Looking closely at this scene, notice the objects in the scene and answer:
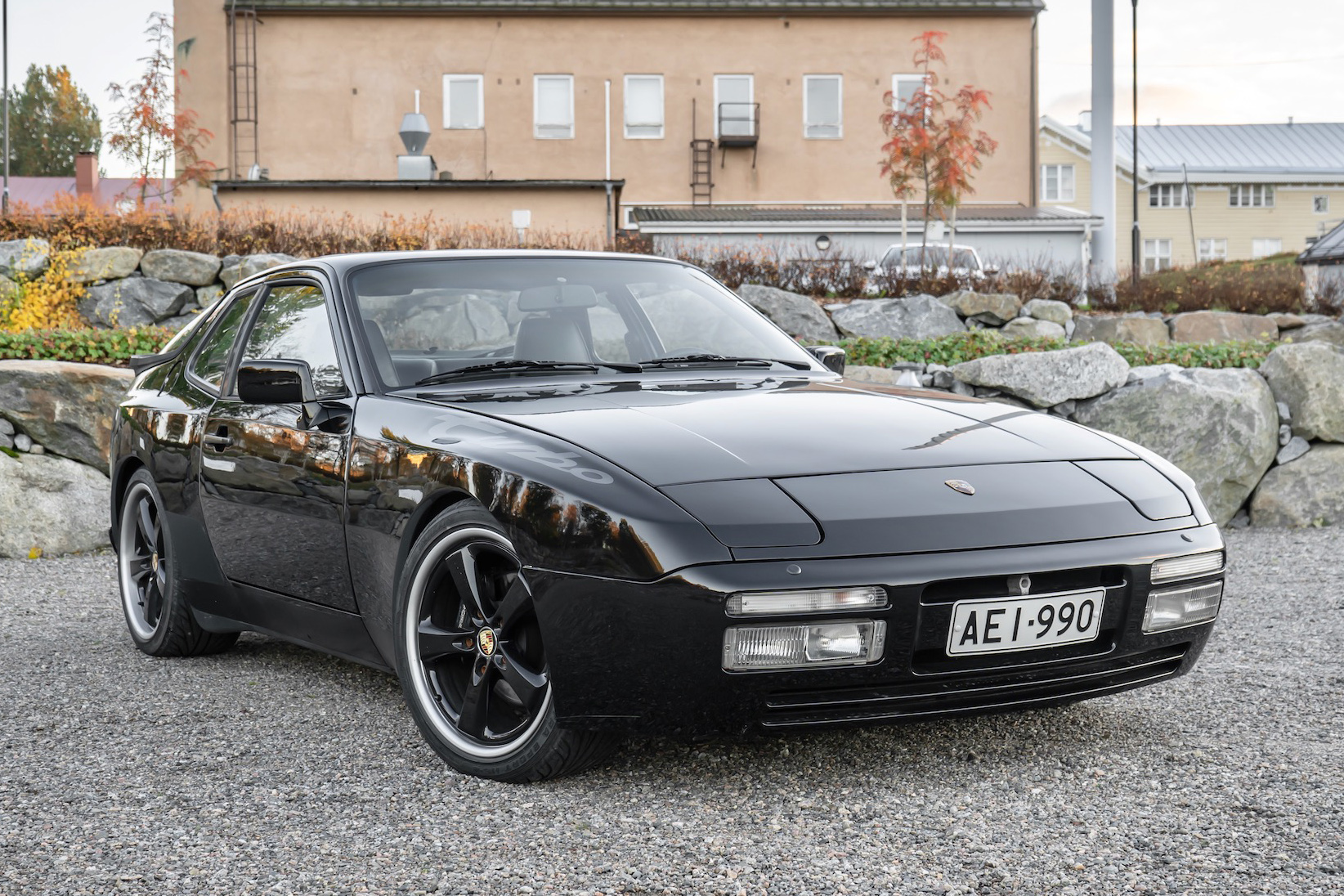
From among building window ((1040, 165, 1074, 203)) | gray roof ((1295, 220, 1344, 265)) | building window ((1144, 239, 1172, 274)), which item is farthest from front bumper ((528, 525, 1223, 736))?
building window ((1144, 239, 1172, 274))

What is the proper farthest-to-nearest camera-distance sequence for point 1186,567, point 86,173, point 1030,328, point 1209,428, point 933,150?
point 86,173 < point 933,150 < point 1030,328 < point 1209,428 < point 1186,567

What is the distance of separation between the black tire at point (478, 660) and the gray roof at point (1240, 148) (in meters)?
61.8

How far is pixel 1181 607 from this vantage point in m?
3.30

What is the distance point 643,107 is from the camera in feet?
107

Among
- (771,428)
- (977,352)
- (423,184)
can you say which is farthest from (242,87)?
(771,428)

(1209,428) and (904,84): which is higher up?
(904,84)

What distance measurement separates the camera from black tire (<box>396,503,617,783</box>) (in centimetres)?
315

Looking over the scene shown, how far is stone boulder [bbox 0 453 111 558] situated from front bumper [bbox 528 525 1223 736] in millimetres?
5894

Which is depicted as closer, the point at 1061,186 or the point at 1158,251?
the point at 1061,186

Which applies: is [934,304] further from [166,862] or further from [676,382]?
[166,862]

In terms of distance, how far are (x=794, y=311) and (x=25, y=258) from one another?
7210 mm

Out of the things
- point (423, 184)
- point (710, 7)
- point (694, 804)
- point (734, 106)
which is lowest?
point (694, 804)

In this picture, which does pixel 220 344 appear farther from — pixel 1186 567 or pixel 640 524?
pixel 1186 567

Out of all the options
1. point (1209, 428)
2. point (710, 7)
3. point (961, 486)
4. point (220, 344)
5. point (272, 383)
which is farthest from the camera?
point (710, 7)
